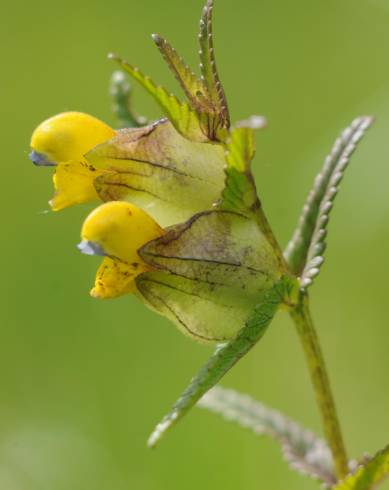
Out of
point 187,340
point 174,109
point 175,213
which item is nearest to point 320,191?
point 175,213

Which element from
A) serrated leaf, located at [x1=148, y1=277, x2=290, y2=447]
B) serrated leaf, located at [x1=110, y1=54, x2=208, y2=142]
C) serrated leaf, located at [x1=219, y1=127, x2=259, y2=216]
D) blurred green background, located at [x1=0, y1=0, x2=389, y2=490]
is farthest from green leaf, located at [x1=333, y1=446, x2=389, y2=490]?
blurred green background, located at [x1=0, y1=0, x2=389, y2=490]

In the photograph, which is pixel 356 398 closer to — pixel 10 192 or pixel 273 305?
pixel 273 305

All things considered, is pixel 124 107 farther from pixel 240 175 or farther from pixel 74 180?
pixel 240 175

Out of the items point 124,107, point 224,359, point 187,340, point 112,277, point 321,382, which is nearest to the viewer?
point 224,359

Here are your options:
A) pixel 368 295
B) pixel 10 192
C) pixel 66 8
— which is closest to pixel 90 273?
pixel 10 192

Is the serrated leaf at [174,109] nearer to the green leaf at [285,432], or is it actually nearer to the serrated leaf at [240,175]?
the serrated leaf at [240,175]
